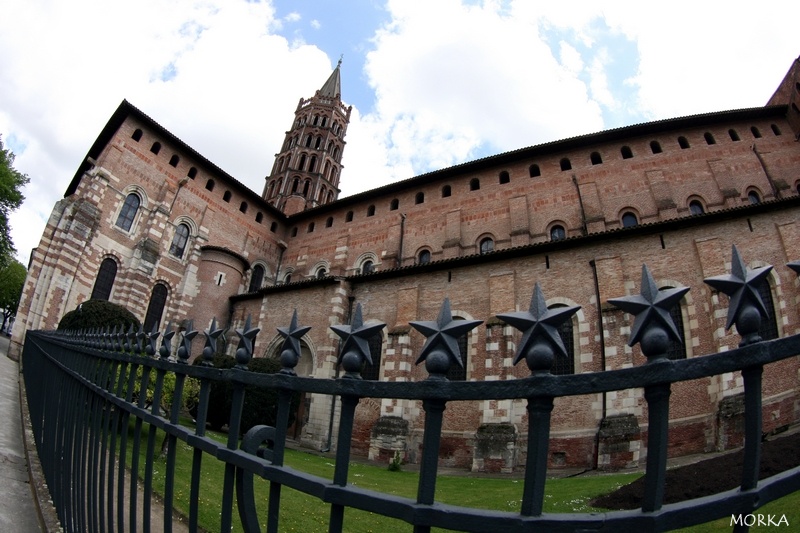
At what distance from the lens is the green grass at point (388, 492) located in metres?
5.66

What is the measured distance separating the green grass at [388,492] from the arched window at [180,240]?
52.4 feet

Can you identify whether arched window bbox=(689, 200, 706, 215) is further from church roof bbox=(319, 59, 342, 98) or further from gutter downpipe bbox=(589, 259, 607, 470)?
church roof bbox=(319, 59, 342, 98)

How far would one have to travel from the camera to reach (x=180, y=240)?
24328 millimetres

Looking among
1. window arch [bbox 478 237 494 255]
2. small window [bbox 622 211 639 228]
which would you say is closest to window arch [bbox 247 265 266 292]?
window arch [bbox 478 237 494 255]

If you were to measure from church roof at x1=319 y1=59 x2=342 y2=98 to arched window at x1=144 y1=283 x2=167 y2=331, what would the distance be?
32084 millimetres

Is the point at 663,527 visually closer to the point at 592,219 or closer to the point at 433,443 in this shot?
the point at 433,443

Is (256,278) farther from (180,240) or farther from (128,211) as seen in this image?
(128,211)

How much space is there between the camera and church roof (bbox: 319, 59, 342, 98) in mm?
48406

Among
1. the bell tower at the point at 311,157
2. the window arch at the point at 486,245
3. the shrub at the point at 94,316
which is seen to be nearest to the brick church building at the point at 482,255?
the window arch at the point at 486,245

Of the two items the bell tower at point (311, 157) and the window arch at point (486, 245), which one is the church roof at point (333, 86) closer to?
the bell tower at point (311, 157)

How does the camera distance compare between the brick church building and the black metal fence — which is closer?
the black metal fence

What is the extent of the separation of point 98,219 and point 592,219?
23.2m

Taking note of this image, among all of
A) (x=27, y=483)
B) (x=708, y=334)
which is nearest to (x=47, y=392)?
(x=27, y=483)

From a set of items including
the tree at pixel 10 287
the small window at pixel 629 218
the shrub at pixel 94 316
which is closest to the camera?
the shrub at pixel 94 316
